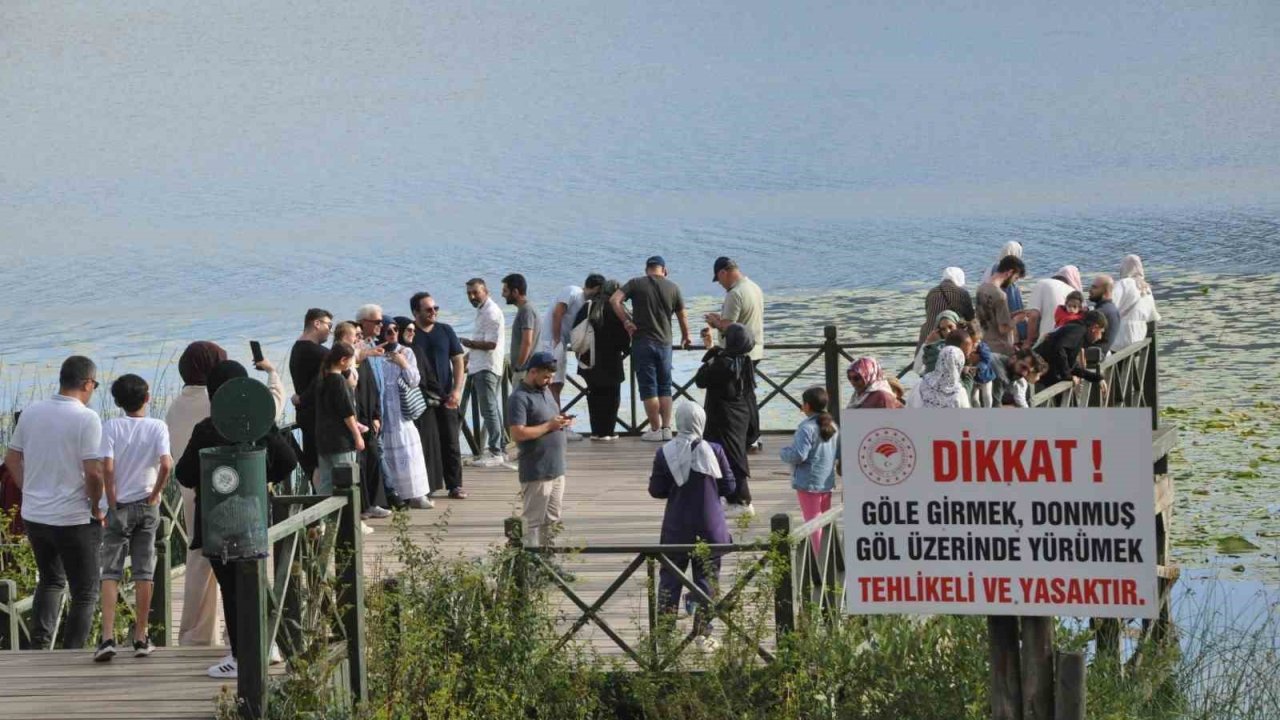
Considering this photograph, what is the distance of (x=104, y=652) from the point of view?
8.16m

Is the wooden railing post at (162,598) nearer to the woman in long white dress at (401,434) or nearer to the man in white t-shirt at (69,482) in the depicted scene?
the man in white t-shirt at (69,482)

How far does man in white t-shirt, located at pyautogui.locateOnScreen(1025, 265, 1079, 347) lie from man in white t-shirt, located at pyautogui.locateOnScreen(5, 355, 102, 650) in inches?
292

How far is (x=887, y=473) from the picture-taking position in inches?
239

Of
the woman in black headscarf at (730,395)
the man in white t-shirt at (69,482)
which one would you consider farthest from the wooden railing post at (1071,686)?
the woman in black headscarf at (730,395)

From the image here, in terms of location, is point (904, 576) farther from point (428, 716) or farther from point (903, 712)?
point (428, 716)

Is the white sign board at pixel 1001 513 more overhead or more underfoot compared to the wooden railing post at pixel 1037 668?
more overhead

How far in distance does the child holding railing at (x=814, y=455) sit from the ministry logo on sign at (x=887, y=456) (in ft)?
12.7

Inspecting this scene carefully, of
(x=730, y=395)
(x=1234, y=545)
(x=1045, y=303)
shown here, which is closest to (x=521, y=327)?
(x=730, y=395)

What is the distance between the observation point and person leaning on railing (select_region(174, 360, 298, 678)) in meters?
7.70

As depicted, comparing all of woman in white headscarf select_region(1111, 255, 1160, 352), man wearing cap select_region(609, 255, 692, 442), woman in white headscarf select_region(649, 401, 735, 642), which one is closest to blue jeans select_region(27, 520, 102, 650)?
woman in white headscarf select_region(649, 401, 735, 642)

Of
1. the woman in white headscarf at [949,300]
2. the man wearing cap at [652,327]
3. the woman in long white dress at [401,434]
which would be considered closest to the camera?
the woman in long white dress at [401,434]

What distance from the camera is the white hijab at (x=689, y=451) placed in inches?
367

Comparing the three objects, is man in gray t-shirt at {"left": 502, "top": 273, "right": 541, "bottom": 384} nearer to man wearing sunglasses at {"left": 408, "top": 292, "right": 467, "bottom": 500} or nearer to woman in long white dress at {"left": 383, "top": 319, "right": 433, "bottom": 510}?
man wearing sunglasses at {"left": 408, "top": 292, "right": 467, "bottom": 500}

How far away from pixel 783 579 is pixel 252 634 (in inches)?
109
